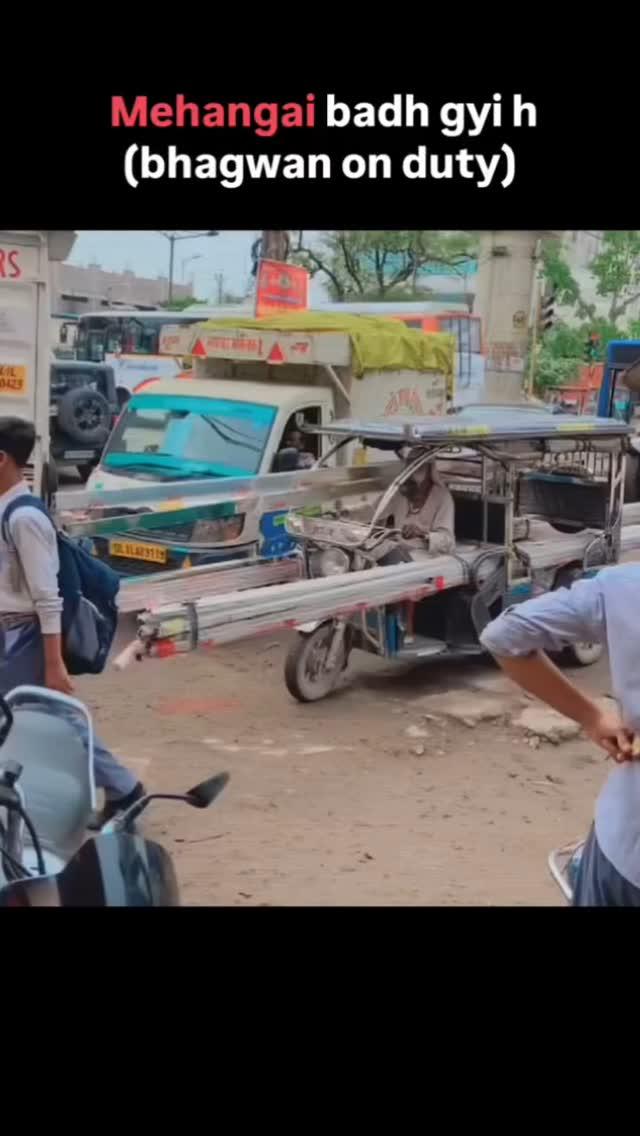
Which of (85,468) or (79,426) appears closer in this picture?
(79,426)

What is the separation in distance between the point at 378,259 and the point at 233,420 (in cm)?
2600

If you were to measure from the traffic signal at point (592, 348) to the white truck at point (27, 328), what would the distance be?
23.0 meters

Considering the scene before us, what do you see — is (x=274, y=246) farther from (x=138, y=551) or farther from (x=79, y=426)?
(x=138, y=551)

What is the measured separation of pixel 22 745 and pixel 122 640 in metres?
3.68

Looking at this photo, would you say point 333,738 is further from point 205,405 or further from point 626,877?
point 626,877

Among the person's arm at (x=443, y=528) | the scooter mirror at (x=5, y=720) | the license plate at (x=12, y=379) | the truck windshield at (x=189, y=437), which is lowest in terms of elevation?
the scooter mirror at (x=5, y=720)

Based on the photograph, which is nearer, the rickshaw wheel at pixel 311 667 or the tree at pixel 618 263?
the rickshaw wheel at pixel 311 667

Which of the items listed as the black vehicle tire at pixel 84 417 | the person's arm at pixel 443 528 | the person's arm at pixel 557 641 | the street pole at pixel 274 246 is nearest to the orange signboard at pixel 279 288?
the black vehicle tire at pixel 84 417

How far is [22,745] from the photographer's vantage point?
11.3ft

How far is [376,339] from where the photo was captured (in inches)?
392

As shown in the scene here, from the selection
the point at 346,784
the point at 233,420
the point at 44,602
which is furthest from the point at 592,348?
the point at 44,602

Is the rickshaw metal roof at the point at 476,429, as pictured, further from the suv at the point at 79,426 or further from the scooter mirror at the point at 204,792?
the suv at the point at 79,426

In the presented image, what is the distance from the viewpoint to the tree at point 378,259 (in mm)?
33031
